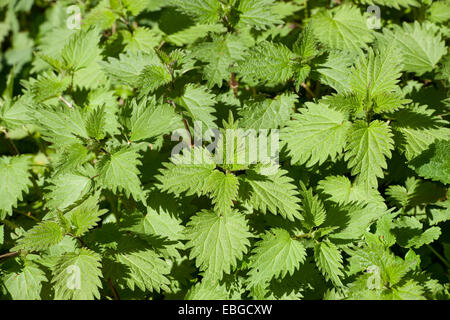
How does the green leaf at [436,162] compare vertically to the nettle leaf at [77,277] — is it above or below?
above

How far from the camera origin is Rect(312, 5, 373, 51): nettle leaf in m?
3.06

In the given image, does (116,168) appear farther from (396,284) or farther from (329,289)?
(396,284)

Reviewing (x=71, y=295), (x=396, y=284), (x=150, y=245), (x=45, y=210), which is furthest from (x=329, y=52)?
(x=45, y=210)

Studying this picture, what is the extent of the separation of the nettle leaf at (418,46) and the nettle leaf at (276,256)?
162 centimetres

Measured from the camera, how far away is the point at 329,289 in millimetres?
2641

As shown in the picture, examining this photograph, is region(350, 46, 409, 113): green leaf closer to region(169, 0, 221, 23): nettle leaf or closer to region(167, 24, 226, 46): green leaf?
region(169, 0, 221, 23): nettle leaf

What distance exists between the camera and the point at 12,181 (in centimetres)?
291

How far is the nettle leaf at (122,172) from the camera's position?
2.36 meters

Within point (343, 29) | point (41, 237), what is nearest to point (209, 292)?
point (41, 237)

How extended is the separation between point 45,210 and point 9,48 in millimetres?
2574

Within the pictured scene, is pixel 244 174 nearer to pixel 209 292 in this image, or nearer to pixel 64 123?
pixel 209 292

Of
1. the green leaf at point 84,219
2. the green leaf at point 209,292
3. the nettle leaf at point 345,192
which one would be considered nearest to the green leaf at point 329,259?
the nettle leaf at point 345,192

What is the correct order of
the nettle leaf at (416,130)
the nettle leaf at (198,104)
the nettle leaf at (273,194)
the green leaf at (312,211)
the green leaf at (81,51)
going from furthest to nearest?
the green leaf at (81,51) → the nettle leaf at (198,104) → the nettle leaf at (416,130) → the green leaf at (312,211) → the nettle leaf at (273,194)

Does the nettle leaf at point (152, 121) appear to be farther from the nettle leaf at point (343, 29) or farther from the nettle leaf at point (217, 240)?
the nettle leaf at point (343, 29)
